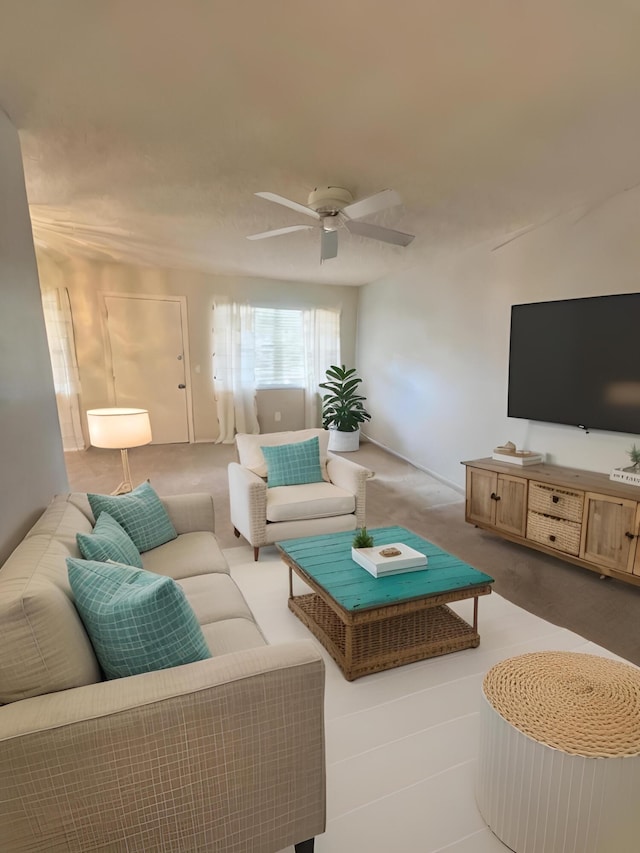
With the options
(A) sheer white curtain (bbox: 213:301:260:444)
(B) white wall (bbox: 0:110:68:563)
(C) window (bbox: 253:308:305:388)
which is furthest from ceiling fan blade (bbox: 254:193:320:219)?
(C) window (bbox: 253:308:305:388)

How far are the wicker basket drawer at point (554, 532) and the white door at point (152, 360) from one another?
478 centimetres

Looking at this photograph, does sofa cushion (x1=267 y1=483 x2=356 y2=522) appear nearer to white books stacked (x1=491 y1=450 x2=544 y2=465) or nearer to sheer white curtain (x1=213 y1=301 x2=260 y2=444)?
white books stacked (x1=491 y1=450 x2=544 y2=465)

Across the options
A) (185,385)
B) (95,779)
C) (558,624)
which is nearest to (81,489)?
(185,385)

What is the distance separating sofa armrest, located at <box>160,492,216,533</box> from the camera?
A: 2.43 metres

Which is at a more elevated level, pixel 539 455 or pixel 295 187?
pixel 295 187

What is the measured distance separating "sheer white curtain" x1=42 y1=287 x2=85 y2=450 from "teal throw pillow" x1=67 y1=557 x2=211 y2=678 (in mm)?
5003

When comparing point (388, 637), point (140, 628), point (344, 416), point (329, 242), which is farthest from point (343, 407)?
point (140, 628)

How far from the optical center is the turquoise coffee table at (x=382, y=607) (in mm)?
1837

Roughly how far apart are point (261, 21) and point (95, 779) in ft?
7.37

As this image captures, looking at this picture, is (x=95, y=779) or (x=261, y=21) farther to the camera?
(x=261, y=21)

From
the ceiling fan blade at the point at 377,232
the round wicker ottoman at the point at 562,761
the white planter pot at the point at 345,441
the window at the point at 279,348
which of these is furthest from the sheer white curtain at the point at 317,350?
the round wicker ottoman at the point at 562,761

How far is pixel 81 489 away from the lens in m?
4.33

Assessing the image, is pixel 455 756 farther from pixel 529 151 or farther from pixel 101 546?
pixel 529 151

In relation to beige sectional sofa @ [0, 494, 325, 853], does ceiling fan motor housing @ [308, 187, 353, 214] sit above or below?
above
